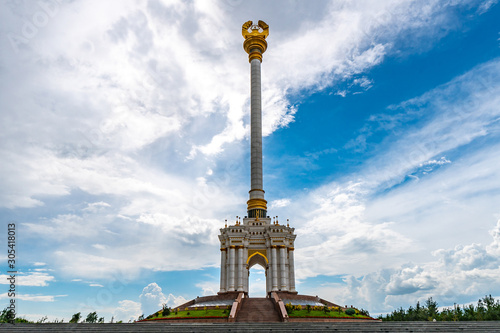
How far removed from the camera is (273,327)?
24859 millimetres

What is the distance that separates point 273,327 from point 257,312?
35.9 feet

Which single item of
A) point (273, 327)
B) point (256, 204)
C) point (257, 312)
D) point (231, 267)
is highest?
point (256, 204)

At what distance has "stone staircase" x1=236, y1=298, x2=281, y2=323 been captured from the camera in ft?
109

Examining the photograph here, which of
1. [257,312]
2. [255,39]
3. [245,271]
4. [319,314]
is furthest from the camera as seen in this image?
[255,39]

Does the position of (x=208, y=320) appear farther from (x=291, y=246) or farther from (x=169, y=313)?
(x=291, y=246)

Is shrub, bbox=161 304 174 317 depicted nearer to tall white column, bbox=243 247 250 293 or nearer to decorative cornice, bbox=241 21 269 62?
tall white column, bbox=243 247 250 293

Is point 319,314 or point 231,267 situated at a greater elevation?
point 231,267

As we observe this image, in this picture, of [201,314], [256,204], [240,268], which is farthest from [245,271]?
[201,314]

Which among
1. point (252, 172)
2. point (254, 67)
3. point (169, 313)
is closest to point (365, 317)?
point (169, 313)

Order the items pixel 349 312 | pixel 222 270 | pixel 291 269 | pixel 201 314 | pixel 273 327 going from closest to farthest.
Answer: pixel 273 327, pixel 201 314, pixel 349 312, pixel 291 269, pixel 222 270

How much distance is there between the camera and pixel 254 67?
6412 cm

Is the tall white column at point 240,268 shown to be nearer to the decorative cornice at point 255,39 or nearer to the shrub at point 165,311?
the shrub at point 165,311

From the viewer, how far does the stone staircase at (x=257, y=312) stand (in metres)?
33.3

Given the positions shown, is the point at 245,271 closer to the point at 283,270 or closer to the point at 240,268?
the point at 240,268
